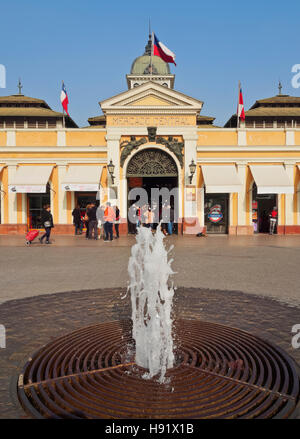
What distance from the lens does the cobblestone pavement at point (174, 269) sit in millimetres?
6668

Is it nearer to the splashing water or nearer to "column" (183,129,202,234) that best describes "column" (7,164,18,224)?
"column" (183,129,202,234)

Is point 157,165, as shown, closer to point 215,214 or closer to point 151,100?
point 151,100

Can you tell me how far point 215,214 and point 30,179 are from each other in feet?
37.8

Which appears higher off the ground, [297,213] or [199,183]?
[199,183]

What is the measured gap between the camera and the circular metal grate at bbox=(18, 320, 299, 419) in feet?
8.15

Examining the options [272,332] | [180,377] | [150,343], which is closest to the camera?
[180,377]

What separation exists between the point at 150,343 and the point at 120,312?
1.92m

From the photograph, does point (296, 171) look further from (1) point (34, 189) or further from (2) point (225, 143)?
(1) point (34, 189)

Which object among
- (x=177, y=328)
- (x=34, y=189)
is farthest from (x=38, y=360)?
(x=34, y=189)

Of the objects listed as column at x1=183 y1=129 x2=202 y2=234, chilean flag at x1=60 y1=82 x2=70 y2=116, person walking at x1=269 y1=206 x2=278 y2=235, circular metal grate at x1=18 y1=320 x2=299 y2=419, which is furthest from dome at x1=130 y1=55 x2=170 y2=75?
circular metal grate at x1=18 y1=320 x2=299 y2=419

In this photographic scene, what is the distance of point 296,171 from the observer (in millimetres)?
21938

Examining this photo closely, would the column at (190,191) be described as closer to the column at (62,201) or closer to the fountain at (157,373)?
the column at (62,201)

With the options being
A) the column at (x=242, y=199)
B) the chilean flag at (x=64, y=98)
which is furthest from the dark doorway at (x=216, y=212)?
the chilean flag at (x=64, y=98)

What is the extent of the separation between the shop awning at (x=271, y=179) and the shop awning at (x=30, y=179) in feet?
41.3
